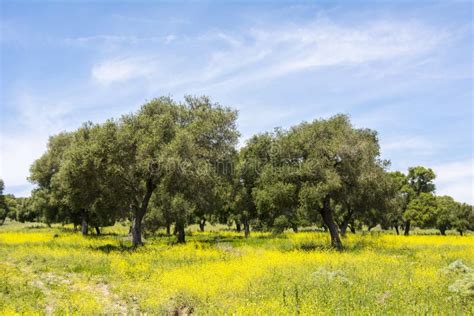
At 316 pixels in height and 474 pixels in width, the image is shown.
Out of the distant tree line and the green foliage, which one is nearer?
the distant tree line

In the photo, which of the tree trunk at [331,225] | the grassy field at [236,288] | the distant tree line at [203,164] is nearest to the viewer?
the grassy field at [236,288]

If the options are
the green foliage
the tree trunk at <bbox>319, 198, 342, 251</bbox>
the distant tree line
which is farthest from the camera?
the green foliage

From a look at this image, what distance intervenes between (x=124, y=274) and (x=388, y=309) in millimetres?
13351

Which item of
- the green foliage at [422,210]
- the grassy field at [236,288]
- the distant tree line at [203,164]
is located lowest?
the grassy field at [236,288]

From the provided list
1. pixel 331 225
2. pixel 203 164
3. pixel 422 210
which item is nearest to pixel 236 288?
pixel 203 164

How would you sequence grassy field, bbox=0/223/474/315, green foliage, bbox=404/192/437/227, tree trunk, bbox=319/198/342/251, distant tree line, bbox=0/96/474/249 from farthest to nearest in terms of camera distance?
green foliage, bbox=404/192/437/227
tree trunk, bbox=319/198/342/251
distant tree line, bbox=0/96/474/249
grassy field, bbox=0/223/474/315

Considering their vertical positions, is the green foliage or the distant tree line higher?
the distant tree line

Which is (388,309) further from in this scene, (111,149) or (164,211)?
(164,211)

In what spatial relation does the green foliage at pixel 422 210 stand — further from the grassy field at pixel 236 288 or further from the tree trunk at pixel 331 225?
the grassy field at pixel 236 288

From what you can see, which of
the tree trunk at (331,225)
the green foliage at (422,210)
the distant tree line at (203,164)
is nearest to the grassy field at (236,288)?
the distant tree line at (203,164)

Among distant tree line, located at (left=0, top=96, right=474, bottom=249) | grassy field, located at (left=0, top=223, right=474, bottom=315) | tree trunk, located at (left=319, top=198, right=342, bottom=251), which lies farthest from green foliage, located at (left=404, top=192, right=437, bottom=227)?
grassy field, located at (left=0, top=223, right=474, bottom=315)

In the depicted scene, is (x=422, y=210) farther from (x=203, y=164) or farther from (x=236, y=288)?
(x=236, y=288)

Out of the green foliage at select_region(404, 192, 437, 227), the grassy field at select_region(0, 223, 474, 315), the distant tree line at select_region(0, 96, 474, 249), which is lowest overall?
the grassy field at select_region(0, 223, 474, 315)

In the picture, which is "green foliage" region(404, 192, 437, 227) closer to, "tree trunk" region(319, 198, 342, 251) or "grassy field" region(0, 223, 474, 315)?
"tree trunk" region(319, 198, 342, 251)
